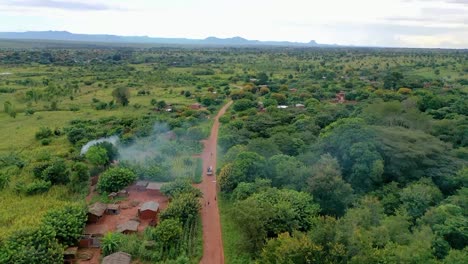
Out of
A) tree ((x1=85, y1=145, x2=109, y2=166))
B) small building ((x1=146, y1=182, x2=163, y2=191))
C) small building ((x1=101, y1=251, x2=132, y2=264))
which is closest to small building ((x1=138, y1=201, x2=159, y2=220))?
small building ((x1=146, y1=182, x2=163, y2=191))

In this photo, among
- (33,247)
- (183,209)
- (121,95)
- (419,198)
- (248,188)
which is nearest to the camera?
(33,247)

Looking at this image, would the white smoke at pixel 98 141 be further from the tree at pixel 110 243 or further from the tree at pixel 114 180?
the tree at pixel 110 243

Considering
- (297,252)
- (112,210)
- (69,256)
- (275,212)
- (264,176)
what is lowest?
(69,256)

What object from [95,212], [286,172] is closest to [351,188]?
[286,172]

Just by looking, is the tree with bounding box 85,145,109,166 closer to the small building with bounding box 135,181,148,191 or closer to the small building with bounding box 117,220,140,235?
the small building with bounding box 135,181,148,191

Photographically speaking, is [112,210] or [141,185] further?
[141,185]

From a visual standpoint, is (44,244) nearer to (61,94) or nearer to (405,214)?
(405,214)

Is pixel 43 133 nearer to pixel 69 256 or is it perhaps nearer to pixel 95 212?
pixel 95 212
